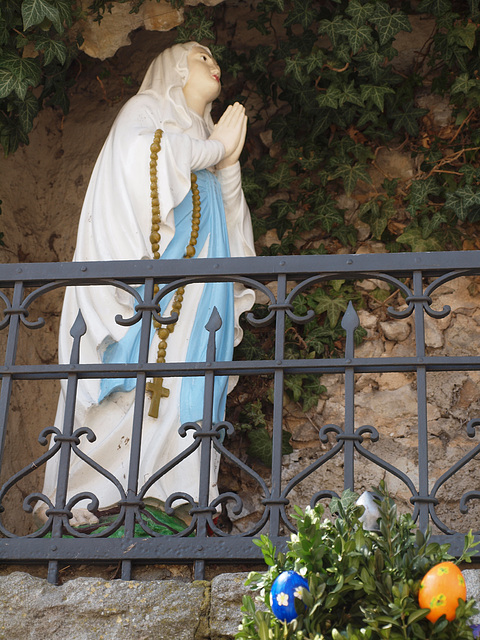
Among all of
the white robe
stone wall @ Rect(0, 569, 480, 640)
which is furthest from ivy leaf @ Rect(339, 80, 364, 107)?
stone wall @ Rect(0, 569, 480, 640)

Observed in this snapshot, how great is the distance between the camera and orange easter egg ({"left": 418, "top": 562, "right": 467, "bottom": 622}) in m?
1.83

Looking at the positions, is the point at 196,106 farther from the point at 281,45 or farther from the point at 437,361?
the point at 437,361

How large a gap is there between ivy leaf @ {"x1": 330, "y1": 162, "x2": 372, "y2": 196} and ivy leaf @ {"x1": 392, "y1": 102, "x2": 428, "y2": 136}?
25 cm

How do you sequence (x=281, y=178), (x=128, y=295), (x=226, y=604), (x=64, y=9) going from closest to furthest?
(x=226, y=604), (x=128, y=295), (x=64, y=9), (x=281, y=178)

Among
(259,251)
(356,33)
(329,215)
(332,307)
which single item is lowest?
(332,307)

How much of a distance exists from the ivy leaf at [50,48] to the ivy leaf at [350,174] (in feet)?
4.20

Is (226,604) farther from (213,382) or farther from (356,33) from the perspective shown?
(356,33)

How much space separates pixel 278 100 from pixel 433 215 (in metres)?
0.96

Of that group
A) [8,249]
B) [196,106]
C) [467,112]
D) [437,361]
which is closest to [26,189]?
[8,249]

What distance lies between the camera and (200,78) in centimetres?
416

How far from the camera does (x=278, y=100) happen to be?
4871 mm

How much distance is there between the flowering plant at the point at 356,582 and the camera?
1.84 m

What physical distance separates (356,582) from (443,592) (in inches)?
6.4

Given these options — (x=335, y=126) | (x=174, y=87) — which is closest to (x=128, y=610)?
(x=174, y=87)
